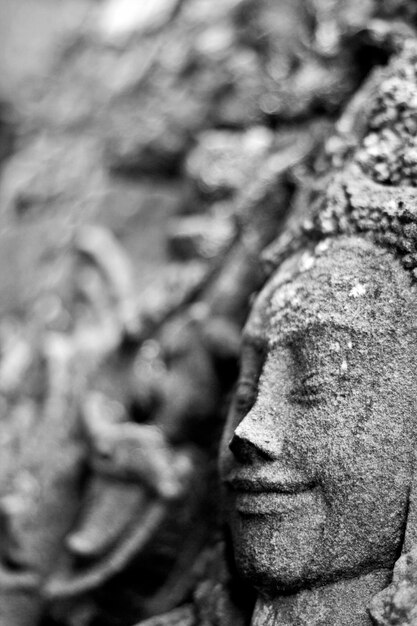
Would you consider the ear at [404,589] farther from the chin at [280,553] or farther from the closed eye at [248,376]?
the closed eye at [248,376]

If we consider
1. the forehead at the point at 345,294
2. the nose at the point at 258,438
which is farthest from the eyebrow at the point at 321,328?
the nose at the point at 258,438

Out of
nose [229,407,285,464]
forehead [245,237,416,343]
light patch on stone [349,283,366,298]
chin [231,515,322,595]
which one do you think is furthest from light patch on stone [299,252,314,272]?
chin [231,515,322,595]

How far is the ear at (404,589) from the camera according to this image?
867mm

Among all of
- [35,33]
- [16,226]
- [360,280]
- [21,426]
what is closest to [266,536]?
[360,280]

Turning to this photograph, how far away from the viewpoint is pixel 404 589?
0.88 m

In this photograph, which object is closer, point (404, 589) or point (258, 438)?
point (404, 589)

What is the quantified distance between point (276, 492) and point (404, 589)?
196 mm

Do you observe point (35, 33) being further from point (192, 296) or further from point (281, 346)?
point (281, 346)

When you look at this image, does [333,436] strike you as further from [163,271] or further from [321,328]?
[163,271]

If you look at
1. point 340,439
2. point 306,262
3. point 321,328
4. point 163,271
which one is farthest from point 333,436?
Result: point 163,271

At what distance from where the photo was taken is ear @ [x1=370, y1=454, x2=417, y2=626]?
87cm

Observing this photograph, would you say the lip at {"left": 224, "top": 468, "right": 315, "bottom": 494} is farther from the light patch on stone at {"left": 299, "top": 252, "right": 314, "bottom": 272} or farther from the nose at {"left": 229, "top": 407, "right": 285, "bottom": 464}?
the light patch on stone at {"left": 299, "top": 252, "right": 314, "bottom": 272}

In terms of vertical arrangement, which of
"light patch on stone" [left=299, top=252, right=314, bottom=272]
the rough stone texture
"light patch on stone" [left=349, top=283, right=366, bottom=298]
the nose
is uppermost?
"light patch on stone" [left=349, top=283, right=366, bottom=298]

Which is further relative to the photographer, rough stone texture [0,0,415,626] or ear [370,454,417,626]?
rough stone texture [0,0,415,626]
